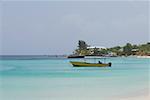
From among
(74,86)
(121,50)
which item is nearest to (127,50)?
(121,50)

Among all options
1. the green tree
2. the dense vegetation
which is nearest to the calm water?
the dense vegetation

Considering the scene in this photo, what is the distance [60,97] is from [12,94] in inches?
53.7

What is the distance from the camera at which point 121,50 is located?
111 ft

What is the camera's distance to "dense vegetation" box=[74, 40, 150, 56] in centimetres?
2625

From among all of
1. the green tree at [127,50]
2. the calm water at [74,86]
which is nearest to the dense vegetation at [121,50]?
the green tree at [127,50]

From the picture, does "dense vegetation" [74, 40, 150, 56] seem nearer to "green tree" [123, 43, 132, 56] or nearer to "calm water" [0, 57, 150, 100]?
"green tree" [123, 43, 132, 56]

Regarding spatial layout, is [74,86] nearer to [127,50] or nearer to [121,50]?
[127,50]

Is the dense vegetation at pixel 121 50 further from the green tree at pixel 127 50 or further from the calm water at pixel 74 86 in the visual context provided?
the calm water at pixel 74 86

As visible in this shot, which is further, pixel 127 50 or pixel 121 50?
pixel 121 50

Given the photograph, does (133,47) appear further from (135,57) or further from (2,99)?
(2,99)

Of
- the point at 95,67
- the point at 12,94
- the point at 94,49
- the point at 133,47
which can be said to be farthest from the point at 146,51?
the point at 12,94

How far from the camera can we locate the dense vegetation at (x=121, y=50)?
26250mm

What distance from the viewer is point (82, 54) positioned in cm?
2709

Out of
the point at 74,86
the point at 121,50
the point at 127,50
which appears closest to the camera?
the point at 74,86
